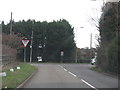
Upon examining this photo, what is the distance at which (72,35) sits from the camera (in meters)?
80.1

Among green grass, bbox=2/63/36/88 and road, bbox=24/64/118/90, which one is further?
road, bbox=24/64/118/90

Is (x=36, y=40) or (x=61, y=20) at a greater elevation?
(x=61, y=20)

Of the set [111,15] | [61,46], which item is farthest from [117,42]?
[61,46]

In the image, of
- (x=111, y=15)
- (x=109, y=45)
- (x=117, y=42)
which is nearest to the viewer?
(x=117, y=42)

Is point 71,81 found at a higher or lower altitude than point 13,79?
lower

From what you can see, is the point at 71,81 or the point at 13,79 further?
the point at 71,81

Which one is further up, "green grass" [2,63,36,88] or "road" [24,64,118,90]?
"green grass" [2,63,36,88]

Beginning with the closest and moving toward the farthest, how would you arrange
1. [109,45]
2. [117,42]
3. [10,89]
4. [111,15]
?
[10,89] < [117,42] < [109,45] < [111,15]

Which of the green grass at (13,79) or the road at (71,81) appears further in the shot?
the road at (71,81)

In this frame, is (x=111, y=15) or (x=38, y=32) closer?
(x=111, y=15)

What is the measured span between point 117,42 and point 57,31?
53333 millimetres

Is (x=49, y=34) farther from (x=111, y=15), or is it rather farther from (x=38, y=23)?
(x=111, y=15)

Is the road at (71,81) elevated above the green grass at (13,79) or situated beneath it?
situated beneath

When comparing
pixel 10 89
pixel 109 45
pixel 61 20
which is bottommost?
pixel 10 89
